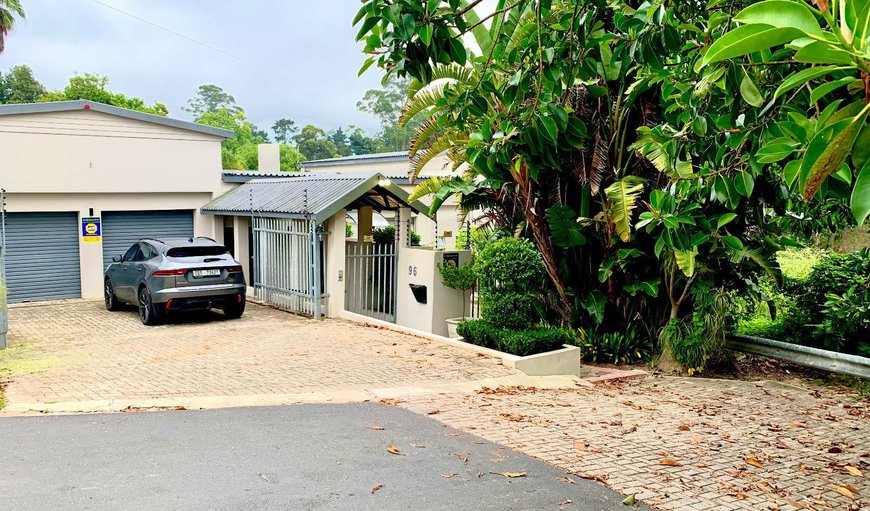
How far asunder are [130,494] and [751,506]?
4.51m

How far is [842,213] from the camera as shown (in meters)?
10.6

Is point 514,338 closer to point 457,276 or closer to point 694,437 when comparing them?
point 457,276

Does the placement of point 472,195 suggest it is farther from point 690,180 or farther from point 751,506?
point 751,506

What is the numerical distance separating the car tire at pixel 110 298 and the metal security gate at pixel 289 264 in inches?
120

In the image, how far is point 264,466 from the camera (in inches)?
233

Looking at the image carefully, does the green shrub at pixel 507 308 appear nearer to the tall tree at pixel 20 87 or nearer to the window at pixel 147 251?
the window at pixel 147 251

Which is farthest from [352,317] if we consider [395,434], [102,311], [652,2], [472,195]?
[652,2]

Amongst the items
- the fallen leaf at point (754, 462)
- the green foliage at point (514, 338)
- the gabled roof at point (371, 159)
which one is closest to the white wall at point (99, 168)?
the green foliage at point (514, 338)

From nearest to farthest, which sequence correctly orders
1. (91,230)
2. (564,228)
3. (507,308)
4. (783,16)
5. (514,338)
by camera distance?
(783,16), (514,338), (507,308), (564,228), (91,230)

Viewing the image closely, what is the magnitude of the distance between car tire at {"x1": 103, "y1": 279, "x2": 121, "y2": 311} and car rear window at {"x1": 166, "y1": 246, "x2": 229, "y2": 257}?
2.54 m

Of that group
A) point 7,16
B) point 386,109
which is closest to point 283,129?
point 386,109

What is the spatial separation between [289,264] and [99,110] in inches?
251

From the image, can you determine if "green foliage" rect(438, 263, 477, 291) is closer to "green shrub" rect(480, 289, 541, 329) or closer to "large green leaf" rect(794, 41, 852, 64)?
"green shrub" rect(480, 289, 541, 329)

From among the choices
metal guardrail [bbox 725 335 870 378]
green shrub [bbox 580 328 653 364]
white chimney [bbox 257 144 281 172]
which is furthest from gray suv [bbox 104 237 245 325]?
metal guardrail [bbox 725 335 870 378]
